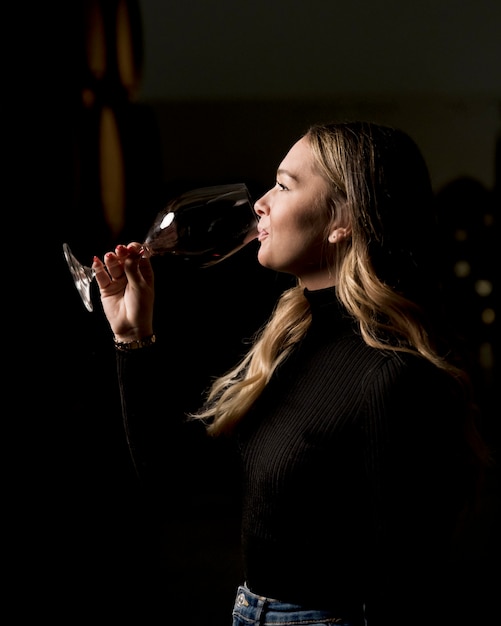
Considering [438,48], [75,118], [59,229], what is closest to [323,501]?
[59,229]

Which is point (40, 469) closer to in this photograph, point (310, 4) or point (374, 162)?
point (374, 162)

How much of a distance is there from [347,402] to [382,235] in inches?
9.8

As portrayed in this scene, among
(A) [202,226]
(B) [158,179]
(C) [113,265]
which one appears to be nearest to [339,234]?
(A) [202,226]

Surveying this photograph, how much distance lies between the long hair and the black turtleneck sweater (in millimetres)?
44

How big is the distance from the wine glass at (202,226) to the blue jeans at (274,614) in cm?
49

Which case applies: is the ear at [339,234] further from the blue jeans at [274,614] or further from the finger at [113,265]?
the blue jeans at [274,614]

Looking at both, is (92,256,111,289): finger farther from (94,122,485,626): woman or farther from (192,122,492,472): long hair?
(192,122,492,472): long hair

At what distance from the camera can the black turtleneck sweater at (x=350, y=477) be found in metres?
0.87

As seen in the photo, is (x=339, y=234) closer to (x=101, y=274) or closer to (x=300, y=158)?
(x=300, y=158)

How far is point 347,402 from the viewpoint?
0.95m

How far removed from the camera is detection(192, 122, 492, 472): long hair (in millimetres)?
1014

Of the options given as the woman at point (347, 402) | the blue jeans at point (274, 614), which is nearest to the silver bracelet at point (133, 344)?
the woman at point (347, 402)

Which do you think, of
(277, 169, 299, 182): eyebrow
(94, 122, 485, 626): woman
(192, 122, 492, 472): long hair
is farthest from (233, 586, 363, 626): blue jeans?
(277, 169, 299, 182): eyebrow

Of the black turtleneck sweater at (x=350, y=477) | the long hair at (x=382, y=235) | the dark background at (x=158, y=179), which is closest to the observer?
the black turtleneck sweater at (x=350, y=477)
